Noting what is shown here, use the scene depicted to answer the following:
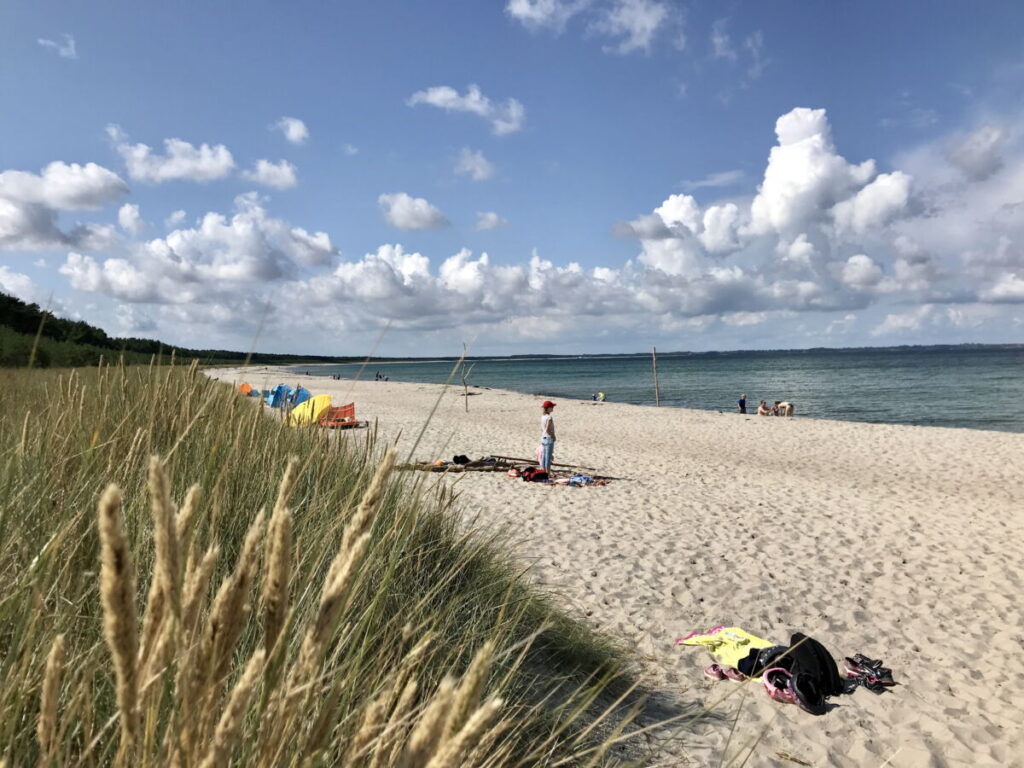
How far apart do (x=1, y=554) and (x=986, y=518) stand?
40.0 feet

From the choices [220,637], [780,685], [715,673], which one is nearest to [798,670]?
[780,685]

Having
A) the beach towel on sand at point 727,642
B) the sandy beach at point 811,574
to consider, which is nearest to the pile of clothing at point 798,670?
the beach towel on sand at point 727,642

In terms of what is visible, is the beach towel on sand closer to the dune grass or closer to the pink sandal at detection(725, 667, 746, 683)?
the pink sandal at detection(725, 667, 746, 683)

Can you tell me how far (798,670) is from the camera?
472cm

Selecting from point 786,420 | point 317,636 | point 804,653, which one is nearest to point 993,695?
point 804,653

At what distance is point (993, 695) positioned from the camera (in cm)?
498

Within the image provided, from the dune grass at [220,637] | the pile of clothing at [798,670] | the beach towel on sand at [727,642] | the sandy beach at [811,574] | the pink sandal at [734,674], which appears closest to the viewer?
the dune grass at [220,637]

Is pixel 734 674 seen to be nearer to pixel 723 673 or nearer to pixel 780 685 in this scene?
pixel 723 673

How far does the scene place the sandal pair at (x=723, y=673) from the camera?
189 inches

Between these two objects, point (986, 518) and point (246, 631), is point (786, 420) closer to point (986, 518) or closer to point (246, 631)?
point (986, 518)

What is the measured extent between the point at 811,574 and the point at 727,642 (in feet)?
8.84

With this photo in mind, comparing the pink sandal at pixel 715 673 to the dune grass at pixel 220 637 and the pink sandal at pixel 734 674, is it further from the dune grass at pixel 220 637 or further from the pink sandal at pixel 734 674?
the dune grass at pixel 220 637

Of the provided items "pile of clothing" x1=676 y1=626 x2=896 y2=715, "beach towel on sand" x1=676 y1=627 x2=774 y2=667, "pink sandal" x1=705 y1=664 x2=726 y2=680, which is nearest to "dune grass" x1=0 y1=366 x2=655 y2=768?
"pink sandal" x1=705 y1=664 x2=726 y2=680

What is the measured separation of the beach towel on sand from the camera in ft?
16.5
